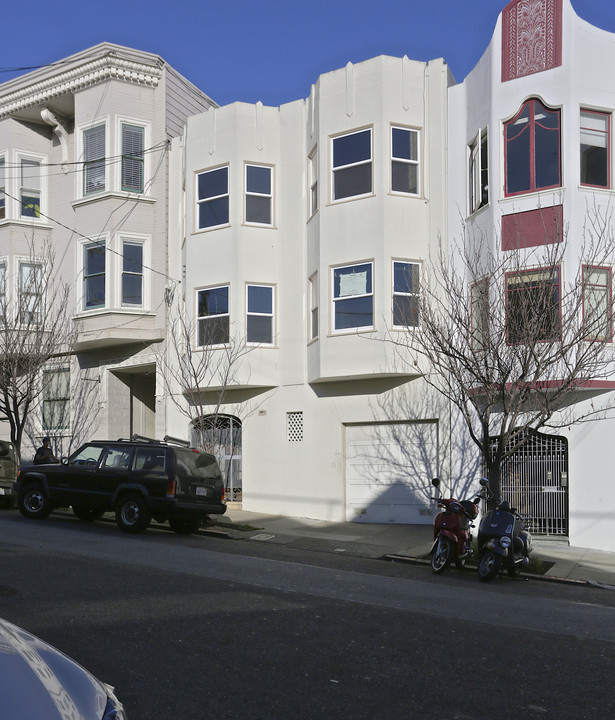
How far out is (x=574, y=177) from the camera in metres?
15.6

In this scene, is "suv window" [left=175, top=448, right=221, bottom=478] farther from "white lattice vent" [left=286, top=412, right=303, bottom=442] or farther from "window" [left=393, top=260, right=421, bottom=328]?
"window" [left=393, top=260, right=421, bottom=328]

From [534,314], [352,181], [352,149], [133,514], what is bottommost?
[133,514]

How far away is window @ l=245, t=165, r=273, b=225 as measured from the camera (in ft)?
66.3

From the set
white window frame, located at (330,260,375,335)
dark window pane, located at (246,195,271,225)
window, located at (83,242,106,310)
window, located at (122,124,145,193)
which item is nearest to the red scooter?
white window frame, located at (330,260,375,335)

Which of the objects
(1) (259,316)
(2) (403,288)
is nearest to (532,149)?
(2) (403,288)

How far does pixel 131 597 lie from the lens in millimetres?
8750

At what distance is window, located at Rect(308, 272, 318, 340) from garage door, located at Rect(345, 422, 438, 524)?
2382 millimetres

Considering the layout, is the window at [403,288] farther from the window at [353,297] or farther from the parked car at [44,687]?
the parked car at [44,687]

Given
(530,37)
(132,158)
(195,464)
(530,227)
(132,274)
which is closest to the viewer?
(195,464)

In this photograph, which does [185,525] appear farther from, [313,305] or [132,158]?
[132,158]

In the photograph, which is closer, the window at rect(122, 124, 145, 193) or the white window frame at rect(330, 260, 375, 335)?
the white window frame at rect(330, 260, 375, 335)

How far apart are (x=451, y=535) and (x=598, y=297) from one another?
5.87m

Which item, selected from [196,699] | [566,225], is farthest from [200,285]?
[196,699]

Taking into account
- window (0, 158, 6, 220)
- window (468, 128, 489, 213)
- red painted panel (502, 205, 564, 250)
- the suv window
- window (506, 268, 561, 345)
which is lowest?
the suv window
